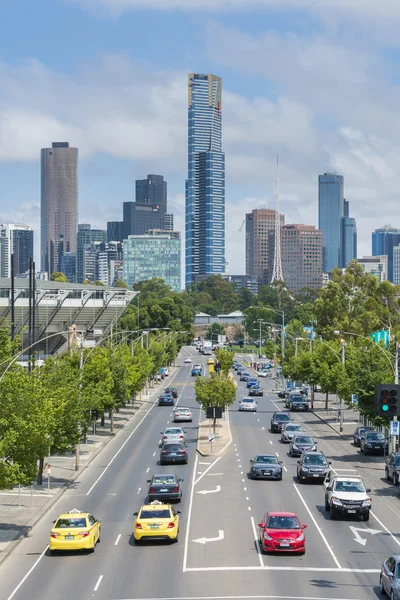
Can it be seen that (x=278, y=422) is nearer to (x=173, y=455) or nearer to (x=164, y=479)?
(x=173, y=455)

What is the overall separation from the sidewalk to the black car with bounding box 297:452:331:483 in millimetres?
10966

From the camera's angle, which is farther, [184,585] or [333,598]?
[184,585]

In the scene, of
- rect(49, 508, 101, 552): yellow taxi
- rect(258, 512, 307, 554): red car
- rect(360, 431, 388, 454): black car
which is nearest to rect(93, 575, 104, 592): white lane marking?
rect(49, 508, 101, 552): yellow taxi

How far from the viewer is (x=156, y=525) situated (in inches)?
1307

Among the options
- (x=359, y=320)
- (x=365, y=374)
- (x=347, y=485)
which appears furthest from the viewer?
(x=359, y=320)

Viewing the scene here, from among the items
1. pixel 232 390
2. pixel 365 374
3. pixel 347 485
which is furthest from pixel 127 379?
pixel 347 485

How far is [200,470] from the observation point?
2076 inches

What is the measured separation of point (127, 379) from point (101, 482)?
26.6 m

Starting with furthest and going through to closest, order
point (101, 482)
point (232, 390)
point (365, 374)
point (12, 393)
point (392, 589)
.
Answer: point (232, 390) < point (365, 374) < point (101, 482) < point (12, 393) < point (392, 589)

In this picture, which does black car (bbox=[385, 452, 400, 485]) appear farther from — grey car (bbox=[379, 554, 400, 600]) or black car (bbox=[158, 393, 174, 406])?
black car (bbox=[158, 393, 174, 406])

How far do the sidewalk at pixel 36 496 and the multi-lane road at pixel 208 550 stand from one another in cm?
55

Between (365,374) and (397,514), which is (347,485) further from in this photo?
(365,374)

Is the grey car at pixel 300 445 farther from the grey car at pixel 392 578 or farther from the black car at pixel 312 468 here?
the grey car at pixel 392 578

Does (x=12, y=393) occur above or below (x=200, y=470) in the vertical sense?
above
